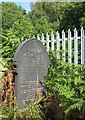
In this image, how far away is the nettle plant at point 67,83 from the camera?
368 cm

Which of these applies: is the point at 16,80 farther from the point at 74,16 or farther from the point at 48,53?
the point at 74,16

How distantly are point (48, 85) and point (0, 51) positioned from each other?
113cm

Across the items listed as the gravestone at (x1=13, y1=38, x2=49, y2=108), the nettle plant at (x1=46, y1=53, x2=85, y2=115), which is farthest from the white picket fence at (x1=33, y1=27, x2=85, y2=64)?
the gravestone at (x1=13, y1=38, x2=49, y2=108)

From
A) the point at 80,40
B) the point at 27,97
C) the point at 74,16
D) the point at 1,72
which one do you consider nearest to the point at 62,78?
the point at 27,97

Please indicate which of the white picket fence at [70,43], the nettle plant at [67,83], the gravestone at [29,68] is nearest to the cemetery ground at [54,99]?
the nettle plant at [67,83]

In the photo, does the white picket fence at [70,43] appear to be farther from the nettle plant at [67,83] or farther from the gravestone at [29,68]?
the gravestone at [29,68]

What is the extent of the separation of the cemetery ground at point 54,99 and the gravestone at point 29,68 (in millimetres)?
115

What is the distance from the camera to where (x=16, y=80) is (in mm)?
4871

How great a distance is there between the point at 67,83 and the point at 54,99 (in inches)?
12.7

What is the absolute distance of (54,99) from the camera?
4.54 meters

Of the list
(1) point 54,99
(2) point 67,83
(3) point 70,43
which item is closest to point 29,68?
(1) point 54,99

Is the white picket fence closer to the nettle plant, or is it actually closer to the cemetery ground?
the nettle plant

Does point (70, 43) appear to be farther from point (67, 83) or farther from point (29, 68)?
point (67, 83)

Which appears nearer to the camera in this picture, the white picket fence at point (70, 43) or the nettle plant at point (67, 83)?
the nettle plant at point (67, 83)
